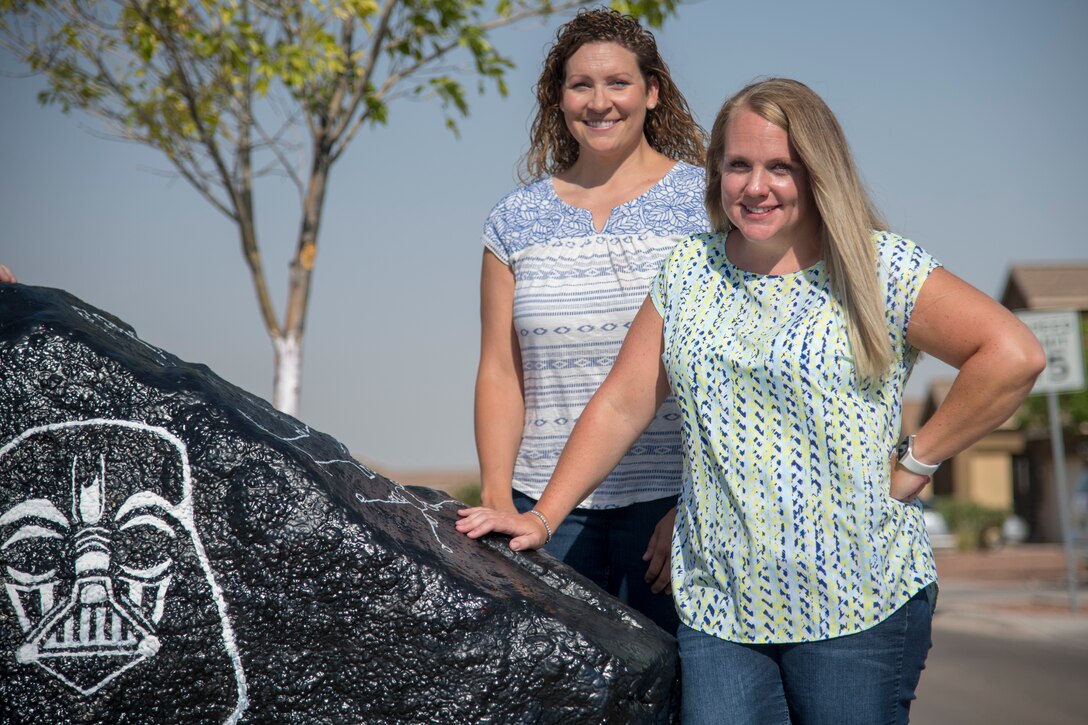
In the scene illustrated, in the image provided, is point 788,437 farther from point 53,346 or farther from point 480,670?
point 53,346

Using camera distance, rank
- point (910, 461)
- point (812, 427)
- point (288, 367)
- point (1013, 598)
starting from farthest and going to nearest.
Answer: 1. point (1013, 598)
2. point (288, 367)
3. point (910, 461)
4. point (812, 427)

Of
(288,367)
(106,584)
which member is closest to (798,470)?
(106,584)

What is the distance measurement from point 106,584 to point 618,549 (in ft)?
3.91

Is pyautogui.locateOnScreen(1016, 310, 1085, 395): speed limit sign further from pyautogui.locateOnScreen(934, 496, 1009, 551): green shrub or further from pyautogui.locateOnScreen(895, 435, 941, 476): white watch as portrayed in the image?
pyautogui.locateOnScreen(934, 496, 1009, 551): green shrub

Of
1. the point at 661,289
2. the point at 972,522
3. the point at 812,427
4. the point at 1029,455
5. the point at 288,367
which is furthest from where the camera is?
the point at 1029,455

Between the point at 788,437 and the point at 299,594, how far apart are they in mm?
1011

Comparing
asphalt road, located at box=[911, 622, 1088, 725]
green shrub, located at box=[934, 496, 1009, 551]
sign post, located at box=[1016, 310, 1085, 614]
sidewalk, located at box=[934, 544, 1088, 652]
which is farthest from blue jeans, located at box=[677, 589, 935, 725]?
green shrub, located at box=[934, 496, 1009, 551]

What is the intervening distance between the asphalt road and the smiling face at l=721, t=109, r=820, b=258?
5.02m

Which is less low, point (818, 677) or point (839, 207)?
point (839, 207)

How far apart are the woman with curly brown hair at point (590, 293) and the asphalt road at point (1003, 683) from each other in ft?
14.7

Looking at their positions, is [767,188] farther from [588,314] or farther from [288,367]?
[288,367]

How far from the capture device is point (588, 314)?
9.30ft

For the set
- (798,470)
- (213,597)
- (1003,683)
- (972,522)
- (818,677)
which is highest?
(798,470)

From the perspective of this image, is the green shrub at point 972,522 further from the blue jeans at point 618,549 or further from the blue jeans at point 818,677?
the blue jeans at point 818,677
